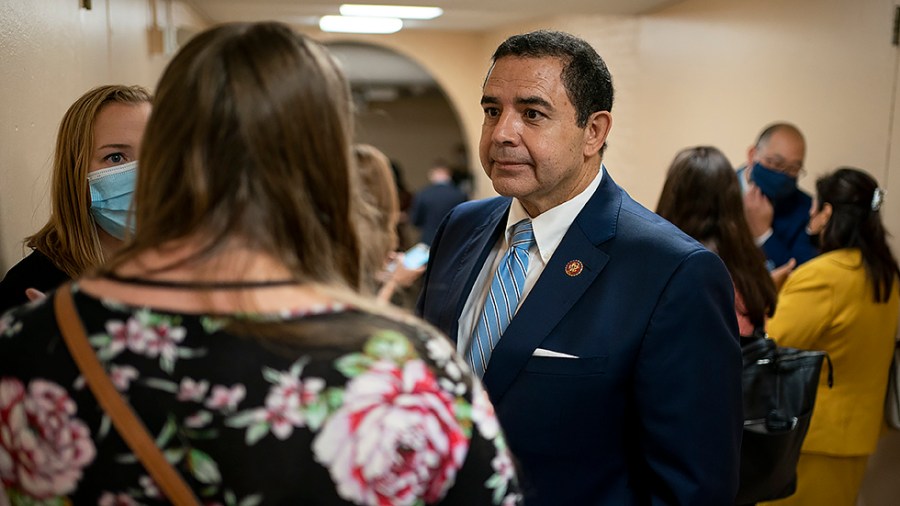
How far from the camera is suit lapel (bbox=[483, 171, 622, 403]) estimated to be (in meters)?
1.62

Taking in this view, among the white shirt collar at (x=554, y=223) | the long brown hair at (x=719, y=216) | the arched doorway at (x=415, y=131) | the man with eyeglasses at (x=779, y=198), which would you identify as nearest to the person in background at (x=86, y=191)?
the white shirt collar at (x=554, y=223)

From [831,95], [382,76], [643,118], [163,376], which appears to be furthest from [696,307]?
[382,76]

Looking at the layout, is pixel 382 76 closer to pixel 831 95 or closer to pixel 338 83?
pixel 831 95

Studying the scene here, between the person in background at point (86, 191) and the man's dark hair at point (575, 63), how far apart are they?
788 millimetres

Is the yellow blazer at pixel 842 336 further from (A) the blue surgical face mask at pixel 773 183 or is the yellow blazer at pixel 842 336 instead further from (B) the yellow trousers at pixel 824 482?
(A) the blue surgical face mask at pixel 773 183

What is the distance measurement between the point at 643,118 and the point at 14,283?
4597 mm

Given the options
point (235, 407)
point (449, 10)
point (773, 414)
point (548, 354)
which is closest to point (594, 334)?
point (548, 354)

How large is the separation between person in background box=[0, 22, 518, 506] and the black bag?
1.77 metres

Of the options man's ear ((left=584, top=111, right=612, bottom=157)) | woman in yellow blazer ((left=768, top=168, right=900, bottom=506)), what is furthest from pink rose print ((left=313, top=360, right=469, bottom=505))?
woman in yellow blazer ((left=768, top=168, right=900, bottom=506))

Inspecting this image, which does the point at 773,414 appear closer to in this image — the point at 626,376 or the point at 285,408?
the point at 626,376

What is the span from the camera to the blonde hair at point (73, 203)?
1763 mm

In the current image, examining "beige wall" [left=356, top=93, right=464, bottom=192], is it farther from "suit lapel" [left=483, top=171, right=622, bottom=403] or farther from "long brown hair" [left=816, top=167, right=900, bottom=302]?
"suit lapel" [left=483, top=171, right=622, bottom=403]

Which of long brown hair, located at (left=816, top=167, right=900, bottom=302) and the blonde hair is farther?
long brown hair, located at (left=816, top=167, right=900, bottom=302)

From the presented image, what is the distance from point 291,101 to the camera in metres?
0.89
